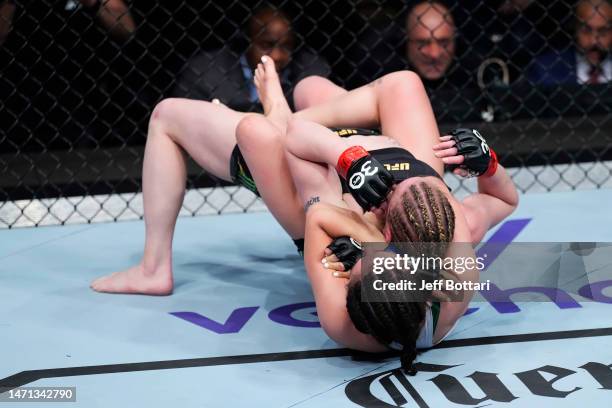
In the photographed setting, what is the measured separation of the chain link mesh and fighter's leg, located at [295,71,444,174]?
999 mm

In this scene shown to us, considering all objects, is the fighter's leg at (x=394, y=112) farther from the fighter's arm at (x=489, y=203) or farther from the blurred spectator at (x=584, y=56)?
the blurred spectator at (x=584, y=56)

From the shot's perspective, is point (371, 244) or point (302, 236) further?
point (302, 236)

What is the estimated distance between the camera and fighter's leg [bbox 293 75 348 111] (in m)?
2.68

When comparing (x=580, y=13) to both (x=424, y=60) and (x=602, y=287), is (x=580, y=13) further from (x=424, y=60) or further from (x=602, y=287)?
(x=602, y=287)

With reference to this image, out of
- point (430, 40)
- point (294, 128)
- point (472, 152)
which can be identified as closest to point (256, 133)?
point (294, 128)

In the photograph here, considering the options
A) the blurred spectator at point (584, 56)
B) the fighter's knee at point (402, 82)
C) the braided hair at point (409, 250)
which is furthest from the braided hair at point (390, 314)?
the blurred spectator at point (584, 56)

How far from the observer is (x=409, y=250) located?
1.72 m

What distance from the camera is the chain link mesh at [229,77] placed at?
11.7 feet

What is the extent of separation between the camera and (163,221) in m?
2.46

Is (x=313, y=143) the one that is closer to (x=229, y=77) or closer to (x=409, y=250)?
(x=409, y=250)

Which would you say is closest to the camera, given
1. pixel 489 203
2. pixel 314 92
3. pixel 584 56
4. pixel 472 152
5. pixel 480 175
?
pixel 472 152

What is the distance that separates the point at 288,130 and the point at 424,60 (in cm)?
184

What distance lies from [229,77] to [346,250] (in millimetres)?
2041

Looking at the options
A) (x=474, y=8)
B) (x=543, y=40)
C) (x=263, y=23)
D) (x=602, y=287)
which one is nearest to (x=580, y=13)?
(x=543, y=40)
